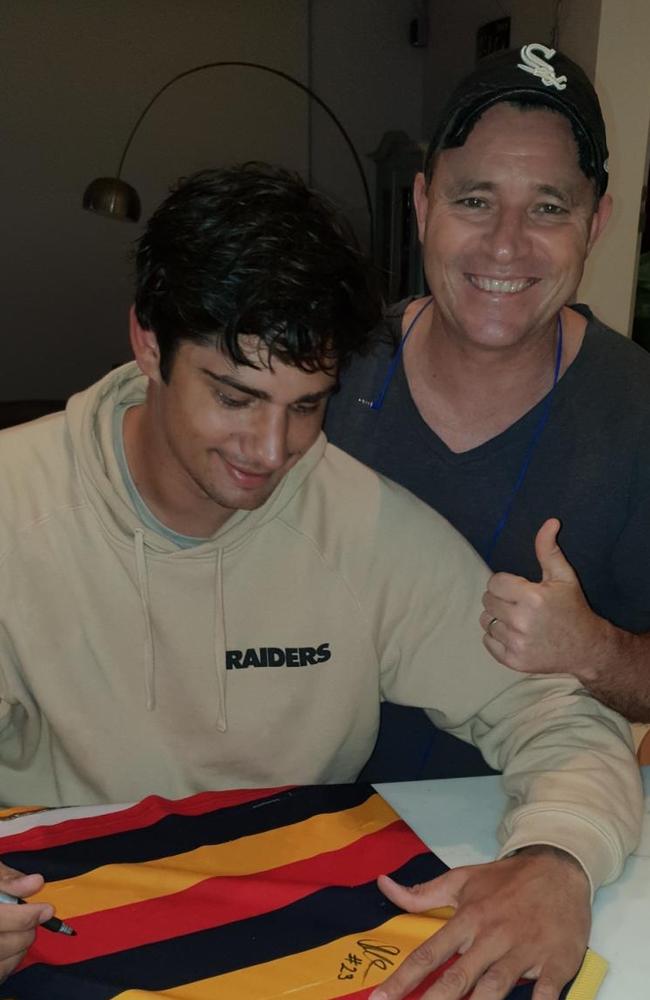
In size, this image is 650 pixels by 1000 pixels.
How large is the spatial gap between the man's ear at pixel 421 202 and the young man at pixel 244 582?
1.22ft

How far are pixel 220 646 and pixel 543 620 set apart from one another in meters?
0.41

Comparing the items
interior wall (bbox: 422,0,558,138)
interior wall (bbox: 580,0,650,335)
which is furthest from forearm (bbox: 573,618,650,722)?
interior wall (bbox: 422,0,558,138)

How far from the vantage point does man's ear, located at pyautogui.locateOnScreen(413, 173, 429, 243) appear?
158 centimetres

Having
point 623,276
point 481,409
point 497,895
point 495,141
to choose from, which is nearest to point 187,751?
point 497,895

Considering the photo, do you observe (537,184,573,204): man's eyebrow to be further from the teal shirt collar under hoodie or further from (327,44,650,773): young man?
the teal shirt collar under hoodie

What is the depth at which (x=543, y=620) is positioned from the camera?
3.97 feet

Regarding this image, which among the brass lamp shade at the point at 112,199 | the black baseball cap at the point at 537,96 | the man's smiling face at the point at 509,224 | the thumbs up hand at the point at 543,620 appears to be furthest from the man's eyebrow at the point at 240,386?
the brass lamp shade at the point at 112,199

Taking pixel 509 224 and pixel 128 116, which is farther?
pixel 128 116

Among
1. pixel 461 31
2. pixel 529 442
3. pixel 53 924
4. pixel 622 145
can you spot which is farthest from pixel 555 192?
pixel 461 31

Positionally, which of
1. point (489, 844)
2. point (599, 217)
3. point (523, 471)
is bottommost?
point (489, 844)

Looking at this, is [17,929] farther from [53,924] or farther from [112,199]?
[112,199]

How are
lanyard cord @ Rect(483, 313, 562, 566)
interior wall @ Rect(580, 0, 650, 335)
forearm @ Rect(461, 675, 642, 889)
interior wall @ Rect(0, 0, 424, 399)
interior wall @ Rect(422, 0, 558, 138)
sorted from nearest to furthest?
forearm @ Rect(461, 675, 642, 889) < lanyard cord @ Rect(483, 313, 562, 566) < interior wall @ Rect(580, 0, 650, 335) < interior wall @ Rect(422, 0, 558, 138) < interior wall @ Rect(0, 0, 424, 399)

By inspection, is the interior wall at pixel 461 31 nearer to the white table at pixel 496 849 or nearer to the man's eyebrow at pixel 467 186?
the man's eyebrow at pixel 467 186

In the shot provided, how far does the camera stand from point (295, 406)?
119 cm
